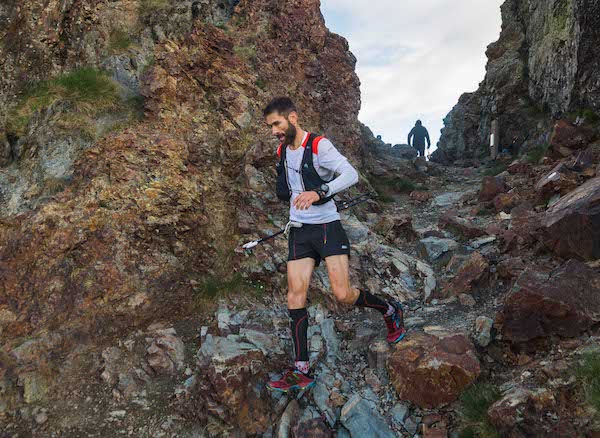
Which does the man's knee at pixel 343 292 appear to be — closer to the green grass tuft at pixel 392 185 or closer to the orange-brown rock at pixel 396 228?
the orange-brown rock at pixel 396 228

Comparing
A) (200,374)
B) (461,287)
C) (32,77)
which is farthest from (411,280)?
(32,77)

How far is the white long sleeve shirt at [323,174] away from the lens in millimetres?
4328

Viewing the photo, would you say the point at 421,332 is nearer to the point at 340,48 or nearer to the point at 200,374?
the point at 200,374

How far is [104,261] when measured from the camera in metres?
5.56

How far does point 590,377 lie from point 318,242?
2743mm

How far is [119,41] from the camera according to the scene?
781cm

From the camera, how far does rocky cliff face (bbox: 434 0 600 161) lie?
400 inches

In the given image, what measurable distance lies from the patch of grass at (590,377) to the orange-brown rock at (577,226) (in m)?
1.95

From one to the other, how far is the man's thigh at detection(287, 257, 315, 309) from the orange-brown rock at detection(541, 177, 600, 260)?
3.35m

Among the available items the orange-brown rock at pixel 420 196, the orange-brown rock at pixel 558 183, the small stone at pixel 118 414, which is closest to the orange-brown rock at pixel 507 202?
the orange-brown rock at pixel 558 183

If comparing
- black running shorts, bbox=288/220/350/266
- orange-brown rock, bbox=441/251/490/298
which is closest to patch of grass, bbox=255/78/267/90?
black running shorts, bbox=288/220/350/266

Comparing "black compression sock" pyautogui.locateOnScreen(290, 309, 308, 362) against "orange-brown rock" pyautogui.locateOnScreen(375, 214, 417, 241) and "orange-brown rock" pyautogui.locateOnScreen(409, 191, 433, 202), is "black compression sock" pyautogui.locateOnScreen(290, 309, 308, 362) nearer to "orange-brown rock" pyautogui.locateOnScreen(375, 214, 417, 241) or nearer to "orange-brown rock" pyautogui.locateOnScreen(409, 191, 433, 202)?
"orange-brown rock" pyautogui.locateOnScreen(375, 214, 417, 241)

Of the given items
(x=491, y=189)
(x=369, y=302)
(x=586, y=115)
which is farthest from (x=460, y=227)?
(x=586, y=115)

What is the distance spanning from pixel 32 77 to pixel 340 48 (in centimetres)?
848
